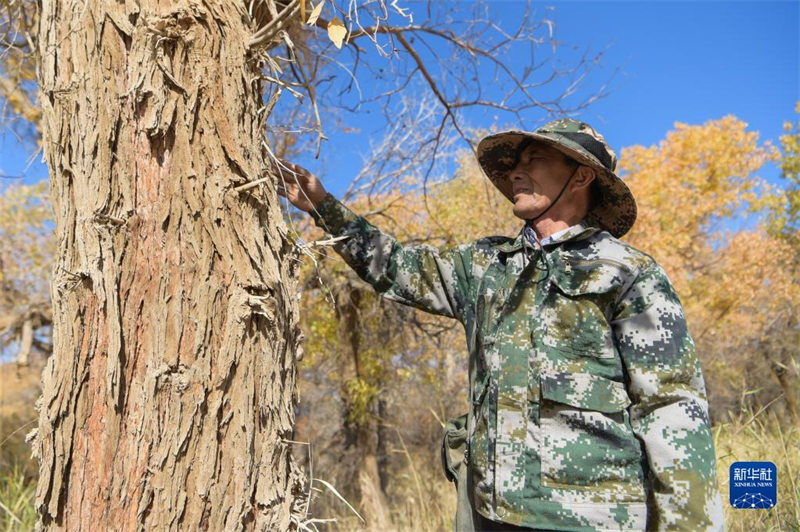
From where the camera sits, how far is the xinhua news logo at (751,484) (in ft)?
8.17

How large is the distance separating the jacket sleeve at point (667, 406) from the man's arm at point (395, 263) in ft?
A: 1.88

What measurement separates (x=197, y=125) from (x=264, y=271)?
1.29 feet

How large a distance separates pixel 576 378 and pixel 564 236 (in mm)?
457

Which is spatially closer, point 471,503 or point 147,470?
point 147,470

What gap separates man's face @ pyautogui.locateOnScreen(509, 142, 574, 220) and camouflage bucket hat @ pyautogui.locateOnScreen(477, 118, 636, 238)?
49 mm

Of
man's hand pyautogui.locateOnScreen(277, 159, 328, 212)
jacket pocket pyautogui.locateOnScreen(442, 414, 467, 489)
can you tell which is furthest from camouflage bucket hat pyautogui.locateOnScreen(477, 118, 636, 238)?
jacket pocket pyautogui.locateOnScreen(442, 414, 467, 489)

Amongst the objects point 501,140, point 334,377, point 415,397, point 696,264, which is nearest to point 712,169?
point 696,264

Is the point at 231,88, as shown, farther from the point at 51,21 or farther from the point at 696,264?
the point at 696,264

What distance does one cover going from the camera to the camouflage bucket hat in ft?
6.09

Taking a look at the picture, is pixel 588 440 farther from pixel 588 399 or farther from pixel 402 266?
pixel 402 266

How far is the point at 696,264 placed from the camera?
63.6ft

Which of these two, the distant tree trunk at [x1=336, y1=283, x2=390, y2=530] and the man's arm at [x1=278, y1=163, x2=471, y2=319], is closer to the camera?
the man's arm at [x1=278, y1=163, x2=471, y2=319]

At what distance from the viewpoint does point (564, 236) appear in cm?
186

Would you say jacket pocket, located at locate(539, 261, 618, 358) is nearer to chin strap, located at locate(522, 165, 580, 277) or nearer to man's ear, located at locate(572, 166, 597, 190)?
chin strap, located at locate(522, 165, 580, 277)
